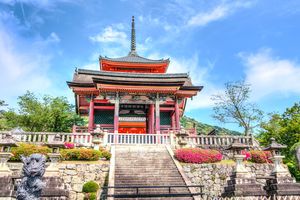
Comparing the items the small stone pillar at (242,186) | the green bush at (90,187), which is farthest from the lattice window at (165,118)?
the small stone pillar at (242,186)

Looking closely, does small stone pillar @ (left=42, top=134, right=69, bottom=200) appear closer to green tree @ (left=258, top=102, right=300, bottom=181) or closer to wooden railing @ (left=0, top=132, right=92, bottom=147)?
wooden railing @ (left=0, top=132, right=92, bottom=147)

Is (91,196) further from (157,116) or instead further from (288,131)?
(288,131)

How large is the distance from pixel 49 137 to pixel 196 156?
9.92m

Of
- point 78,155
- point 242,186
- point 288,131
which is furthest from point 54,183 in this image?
point 288,131

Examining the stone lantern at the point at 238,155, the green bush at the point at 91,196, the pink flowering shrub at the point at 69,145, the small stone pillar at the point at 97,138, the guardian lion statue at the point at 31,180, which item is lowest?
the green bush at the point at 91,196

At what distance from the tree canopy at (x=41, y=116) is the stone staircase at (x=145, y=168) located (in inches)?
571

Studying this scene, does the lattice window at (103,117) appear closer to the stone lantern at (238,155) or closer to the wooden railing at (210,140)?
the wooden railing at (210,140)

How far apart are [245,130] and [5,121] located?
26.0 meters

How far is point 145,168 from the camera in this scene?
12.9 metres

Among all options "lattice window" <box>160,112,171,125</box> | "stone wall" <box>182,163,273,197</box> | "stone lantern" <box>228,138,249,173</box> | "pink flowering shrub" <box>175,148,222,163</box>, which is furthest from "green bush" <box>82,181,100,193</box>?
"lattice window" <box>160,112,171,125</box>

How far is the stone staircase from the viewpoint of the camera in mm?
11148

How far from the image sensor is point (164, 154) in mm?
14953

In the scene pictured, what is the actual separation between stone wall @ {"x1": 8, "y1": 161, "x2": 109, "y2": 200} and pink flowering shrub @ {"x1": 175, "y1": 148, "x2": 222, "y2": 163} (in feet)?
14.4

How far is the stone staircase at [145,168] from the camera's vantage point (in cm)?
1115
